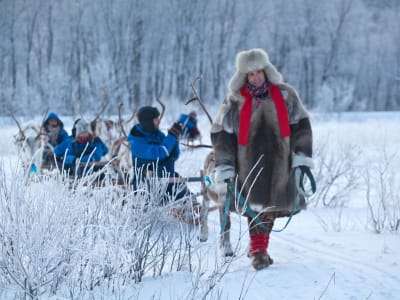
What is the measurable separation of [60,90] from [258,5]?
13.7m

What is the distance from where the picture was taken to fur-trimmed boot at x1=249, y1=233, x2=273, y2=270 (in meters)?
3.30

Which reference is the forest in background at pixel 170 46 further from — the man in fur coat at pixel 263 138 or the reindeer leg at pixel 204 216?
the man in fur coat at pixel 263 138

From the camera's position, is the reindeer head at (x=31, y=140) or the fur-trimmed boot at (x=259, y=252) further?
the reindeer head at (x=31, y=140)

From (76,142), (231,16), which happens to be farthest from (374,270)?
(231,16)

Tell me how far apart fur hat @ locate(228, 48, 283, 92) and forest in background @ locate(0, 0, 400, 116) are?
24.4 m

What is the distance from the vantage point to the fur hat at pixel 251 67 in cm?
345

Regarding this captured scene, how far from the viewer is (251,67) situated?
11.3 ft

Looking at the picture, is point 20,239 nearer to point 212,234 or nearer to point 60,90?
point 212,234

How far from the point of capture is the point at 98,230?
271cm

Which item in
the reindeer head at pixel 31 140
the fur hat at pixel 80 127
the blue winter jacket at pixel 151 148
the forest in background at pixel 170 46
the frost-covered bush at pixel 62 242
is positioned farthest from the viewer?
the forest in background at pixel 170 46

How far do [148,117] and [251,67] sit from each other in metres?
1.83

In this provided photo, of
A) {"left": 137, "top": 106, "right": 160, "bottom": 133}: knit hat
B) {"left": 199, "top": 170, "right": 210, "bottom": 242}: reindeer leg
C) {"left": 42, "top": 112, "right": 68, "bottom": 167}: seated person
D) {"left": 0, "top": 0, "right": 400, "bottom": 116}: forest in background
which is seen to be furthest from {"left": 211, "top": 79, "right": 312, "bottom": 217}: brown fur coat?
{"left": 0, "top": 0, "right": 400, "bottom": 116}: forest in background

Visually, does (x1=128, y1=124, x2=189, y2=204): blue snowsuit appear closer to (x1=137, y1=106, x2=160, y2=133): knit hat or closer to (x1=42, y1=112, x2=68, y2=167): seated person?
(x1=137, y1=106, x2=160, y2=133): knit hat

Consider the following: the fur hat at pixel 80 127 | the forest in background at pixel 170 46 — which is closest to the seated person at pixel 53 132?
the fur hat at pixel 80 127
